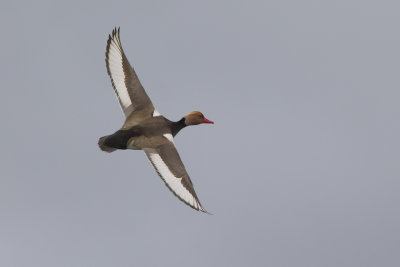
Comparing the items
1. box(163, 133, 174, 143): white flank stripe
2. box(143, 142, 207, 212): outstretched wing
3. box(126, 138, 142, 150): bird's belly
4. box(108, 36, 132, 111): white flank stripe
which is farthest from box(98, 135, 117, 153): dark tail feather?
box(108, 36, 132, 111): white flank stripe

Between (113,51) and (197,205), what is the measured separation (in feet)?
19.5

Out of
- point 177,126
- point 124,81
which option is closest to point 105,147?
point 177,126

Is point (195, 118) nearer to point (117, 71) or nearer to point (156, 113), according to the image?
point (156, 113)

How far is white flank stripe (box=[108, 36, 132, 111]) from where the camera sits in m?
21.3

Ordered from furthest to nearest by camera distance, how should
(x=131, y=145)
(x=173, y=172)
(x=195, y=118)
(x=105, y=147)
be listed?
(x=195, y=118) < (x=105, y=147) < (x=131, y=145) < (x=173, y=172)

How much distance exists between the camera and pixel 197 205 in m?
18.2

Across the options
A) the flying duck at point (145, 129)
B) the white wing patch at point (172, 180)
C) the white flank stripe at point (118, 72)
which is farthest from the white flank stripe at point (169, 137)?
the white flank stripe at point (118, 72)

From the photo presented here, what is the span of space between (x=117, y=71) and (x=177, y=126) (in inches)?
93.1

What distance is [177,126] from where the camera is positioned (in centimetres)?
2125

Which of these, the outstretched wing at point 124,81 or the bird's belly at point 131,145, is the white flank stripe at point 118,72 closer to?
the outstretched wing at point 124,81

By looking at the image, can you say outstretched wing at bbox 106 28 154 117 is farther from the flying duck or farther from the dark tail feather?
the dark tail feather

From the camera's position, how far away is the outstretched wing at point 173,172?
18344 mm

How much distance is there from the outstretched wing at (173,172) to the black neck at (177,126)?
122 centimetres

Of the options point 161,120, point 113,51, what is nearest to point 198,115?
point 161,120
